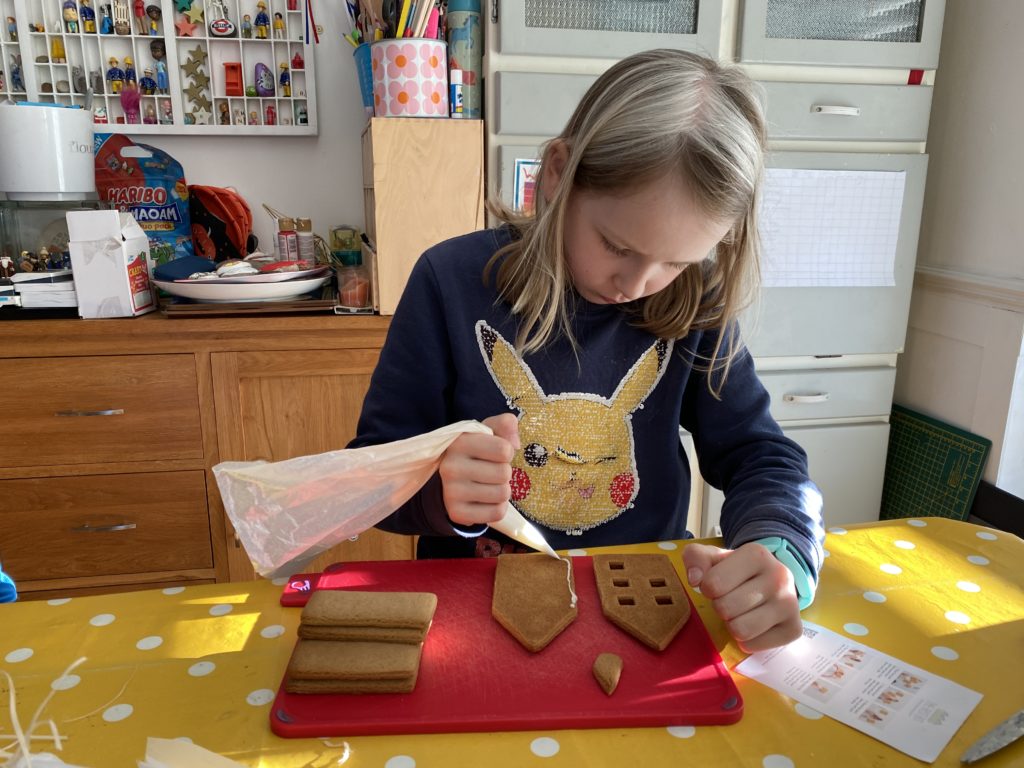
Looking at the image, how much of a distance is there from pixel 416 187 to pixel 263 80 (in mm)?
602

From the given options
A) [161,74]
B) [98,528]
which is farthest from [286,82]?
[98,528]

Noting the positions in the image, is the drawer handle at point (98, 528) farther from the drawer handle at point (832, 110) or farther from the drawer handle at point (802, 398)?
the drawer handle at point (832, 110)

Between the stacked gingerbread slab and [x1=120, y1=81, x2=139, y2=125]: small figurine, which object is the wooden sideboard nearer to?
[x1=120, y1=81, x2=139, y2=125]: small figurine

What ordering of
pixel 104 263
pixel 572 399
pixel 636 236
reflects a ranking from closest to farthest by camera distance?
pixel 636 236 → pixel 572 399 → pixel 104 263

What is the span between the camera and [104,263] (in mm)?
1575

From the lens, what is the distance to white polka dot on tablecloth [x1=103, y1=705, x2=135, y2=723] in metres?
0.57

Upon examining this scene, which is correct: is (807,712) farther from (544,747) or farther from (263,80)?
(263,80)

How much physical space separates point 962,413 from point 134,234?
1.93 meters

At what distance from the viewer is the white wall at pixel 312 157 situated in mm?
1940

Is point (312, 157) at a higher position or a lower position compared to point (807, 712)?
higher

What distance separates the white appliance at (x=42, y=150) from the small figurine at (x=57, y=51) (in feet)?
0.71

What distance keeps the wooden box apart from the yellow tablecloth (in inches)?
38.5

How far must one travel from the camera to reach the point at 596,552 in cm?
84

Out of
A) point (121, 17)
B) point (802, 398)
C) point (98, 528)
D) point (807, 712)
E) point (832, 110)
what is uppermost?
point (121, 17)
